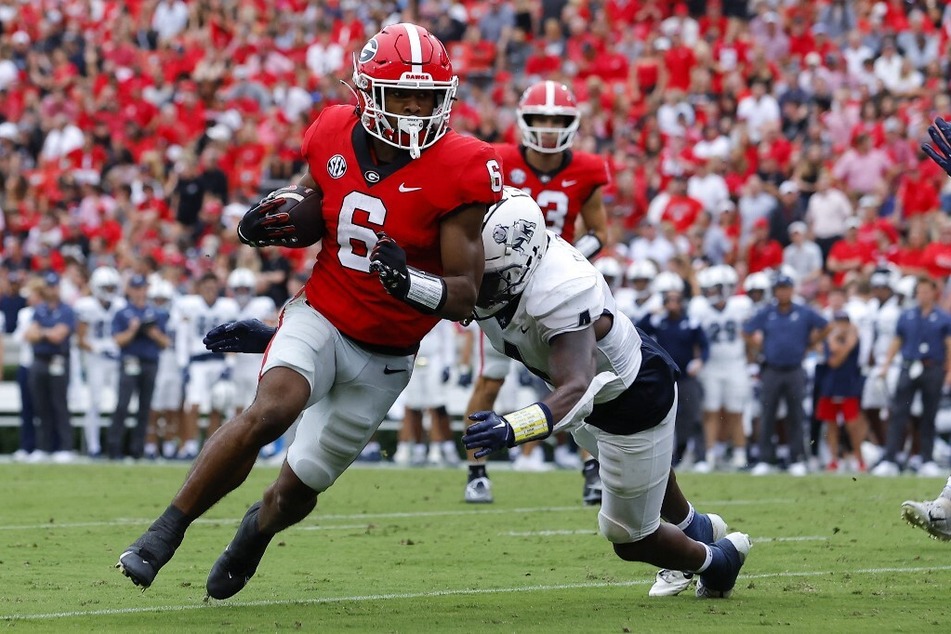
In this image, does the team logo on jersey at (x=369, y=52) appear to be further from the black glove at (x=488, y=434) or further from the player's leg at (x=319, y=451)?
the black glove at (x=488, y=434)

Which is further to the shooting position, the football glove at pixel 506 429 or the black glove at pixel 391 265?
the black glove at pixel 391 265

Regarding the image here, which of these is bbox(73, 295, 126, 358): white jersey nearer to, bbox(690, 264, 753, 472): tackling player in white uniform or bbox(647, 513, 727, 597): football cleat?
bbox(690, 264, 753, 472): tackling player in white uniform

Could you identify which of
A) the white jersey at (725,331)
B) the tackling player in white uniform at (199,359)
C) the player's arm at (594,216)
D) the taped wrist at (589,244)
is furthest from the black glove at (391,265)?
the tackling player in white uniform at (199,359)

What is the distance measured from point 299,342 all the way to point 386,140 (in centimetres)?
73

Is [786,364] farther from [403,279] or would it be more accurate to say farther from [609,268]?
[403,279]

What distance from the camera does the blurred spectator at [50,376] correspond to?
46.8 ft

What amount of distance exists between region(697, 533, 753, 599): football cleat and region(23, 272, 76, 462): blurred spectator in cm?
959

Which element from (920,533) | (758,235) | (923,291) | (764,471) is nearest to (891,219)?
(758,235)

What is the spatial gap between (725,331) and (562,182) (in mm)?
4913

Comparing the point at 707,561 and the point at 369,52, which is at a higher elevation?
the point at 369,52

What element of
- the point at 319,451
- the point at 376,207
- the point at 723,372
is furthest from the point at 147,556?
the point at 723,372

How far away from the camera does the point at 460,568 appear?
21.7 feet

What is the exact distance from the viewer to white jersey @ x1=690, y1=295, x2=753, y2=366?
13.7 meters

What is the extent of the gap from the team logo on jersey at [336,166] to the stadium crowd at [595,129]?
8350 millimetres
